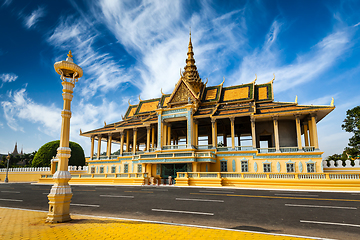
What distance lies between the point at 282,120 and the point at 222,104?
9050 millimetres

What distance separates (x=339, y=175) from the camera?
64.8 feet

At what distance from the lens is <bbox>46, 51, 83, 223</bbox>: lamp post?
24.7 ft

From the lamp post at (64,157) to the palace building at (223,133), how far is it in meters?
17.1

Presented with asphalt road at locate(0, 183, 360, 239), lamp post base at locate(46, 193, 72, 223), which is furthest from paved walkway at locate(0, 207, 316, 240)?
asphalt road at locate(0, 183, 360, 239)

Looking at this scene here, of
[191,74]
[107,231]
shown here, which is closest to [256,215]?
[107,231]

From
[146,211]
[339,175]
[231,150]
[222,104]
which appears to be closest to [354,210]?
[146,211]

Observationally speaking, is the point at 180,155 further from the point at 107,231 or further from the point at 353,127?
the point at 353,127

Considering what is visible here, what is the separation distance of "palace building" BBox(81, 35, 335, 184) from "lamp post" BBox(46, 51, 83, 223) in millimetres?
17060

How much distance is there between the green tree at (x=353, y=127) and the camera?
3700 centimetres

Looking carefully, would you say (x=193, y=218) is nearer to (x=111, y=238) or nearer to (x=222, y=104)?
(x=111, y=238)

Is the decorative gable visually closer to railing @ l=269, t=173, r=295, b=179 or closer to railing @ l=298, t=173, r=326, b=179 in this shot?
railing @ l=269, t=173, r=295, b=179

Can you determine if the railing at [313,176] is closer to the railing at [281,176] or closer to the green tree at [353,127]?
the railing at [281,176]

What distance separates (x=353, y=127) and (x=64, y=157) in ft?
145

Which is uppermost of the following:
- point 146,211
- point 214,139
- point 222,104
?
point 222,104
